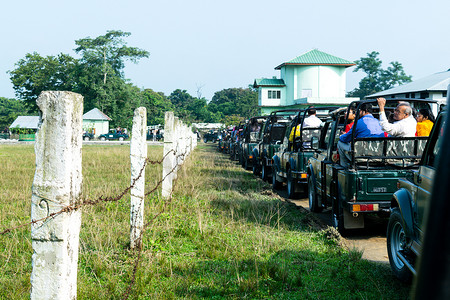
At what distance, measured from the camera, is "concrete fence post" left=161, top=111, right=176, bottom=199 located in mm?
9758

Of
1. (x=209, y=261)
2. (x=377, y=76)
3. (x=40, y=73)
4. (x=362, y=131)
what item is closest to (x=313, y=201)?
(x=362, y=131)

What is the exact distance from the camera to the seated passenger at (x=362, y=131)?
7.77 m

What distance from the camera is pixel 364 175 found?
278 inches

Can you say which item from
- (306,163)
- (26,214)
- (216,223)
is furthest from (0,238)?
(306,163)

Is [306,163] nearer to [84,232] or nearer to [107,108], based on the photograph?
[84,232]

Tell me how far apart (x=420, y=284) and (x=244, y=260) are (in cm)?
549

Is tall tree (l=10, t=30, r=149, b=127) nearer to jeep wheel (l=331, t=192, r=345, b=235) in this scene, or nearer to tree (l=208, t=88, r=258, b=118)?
tree (l=208, t=88, r=258, b=118)

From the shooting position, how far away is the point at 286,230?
25.4 feet

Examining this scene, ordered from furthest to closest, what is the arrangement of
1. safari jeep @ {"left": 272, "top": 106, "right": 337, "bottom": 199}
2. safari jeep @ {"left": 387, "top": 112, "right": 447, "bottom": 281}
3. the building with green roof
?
the building with green roof < safari jeep @ {"left": 272, "top": 106, "right": 337, "bottom": 199} < safari jeep @ {"left": 387, "top": 112, "right": 447, "bottom": 281}

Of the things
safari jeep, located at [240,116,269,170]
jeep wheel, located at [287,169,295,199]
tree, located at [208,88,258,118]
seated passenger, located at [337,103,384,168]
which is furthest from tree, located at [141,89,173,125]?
seated passenger, located at [337,103,384,168]

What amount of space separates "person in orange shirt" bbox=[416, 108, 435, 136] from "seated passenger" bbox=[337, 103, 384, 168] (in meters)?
0.84

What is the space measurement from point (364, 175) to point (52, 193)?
504cm

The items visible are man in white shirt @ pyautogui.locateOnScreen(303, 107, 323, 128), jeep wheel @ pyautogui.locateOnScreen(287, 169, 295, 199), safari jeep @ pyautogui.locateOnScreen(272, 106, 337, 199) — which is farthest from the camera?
man in white shirt @ pyautogui.locateOnScreen(303, 107, 323, 128)

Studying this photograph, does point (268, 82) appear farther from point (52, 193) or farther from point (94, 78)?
point (52, 193)
